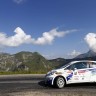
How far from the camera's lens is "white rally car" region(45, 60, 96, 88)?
65.7 ft

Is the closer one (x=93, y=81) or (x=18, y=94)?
(x=18, y=94)

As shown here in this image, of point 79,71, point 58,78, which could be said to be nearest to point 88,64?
point 79,71

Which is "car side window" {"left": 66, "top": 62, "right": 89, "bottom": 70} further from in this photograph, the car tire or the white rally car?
the car tire

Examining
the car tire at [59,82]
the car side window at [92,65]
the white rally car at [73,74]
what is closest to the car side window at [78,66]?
the white rally car at [73,74]

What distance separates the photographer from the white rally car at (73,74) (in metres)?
20.0

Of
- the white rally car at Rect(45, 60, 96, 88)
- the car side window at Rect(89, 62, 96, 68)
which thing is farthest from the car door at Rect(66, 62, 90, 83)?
the car side window at Rect(89, 62, 96, 68)

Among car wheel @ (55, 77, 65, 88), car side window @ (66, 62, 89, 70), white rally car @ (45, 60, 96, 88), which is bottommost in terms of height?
car wheel @ (55, 77, 65, 88)

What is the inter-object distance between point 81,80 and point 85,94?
3.88 m

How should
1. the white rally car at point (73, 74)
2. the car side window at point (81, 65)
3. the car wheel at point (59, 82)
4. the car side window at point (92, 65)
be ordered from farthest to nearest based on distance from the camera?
the car side window at point (92, 65) → the car side window at point (81, 65) → the white rally car at point (73, 74) → the car wheel at point (59, 82)

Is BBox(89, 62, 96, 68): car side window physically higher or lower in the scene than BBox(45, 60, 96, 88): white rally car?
higher

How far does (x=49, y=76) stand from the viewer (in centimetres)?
2041

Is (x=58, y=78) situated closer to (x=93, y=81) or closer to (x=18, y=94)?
(x=93, y=81)

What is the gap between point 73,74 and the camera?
20281 mm

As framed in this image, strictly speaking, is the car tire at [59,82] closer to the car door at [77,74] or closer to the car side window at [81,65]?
the car door at [77,74]
